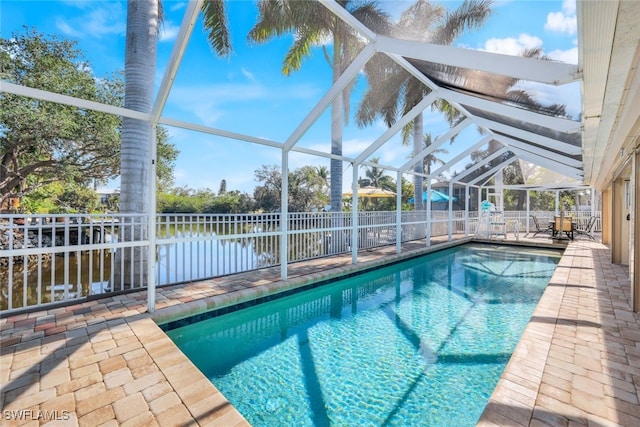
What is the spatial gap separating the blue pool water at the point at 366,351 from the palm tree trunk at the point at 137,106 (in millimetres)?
2459

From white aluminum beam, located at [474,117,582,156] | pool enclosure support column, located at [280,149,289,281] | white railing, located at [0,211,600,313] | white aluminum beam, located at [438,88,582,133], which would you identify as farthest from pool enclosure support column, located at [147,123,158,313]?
white aluminum beam, located at [474,117,582,156]

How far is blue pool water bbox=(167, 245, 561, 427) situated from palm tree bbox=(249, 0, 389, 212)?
15.8 ft

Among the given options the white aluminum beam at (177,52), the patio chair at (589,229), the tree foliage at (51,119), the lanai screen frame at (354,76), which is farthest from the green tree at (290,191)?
the white aluminum beam at (177,52)

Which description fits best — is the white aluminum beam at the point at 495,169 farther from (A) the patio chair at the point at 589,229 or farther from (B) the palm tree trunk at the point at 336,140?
(B) the palm tree trunk at the point at 336,140

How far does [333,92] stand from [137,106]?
3646mm

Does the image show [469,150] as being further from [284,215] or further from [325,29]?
[284,215]

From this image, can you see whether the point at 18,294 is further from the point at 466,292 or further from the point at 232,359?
the point at 466,292

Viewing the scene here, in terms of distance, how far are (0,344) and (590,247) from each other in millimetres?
14793

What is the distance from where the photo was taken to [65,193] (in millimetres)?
17250

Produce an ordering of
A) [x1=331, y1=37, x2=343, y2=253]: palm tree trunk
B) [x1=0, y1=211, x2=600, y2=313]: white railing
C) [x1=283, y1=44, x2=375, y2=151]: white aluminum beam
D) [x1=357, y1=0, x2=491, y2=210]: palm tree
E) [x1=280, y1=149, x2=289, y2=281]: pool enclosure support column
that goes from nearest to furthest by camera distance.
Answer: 1. [x1=0, y1=211, x2=600, y2=313]: white railing
2. [x1=283, y1=44, x2=375, y2=151]: white aluminum beam
3. [x1=280, y1=149, x2=289, y2=281]: pool enclosure support column
4. [x1=331, y1=37, x2=343, y2=253]: palm tree trunk
5. [x1=357, y1=0, x2=491, y2=210]: palm tree

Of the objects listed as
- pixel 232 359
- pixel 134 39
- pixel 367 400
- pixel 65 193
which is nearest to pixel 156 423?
pixel 232 359

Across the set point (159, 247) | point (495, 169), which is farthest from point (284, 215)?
point (495, 169)

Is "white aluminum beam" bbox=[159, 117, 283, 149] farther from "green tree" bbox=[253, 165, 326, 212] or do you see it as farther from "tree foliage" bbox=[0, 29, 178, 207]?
"green tree" bbox=[253, 165, 326, 212]

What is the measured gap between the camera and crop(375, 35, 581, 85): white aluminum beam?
105 inches
